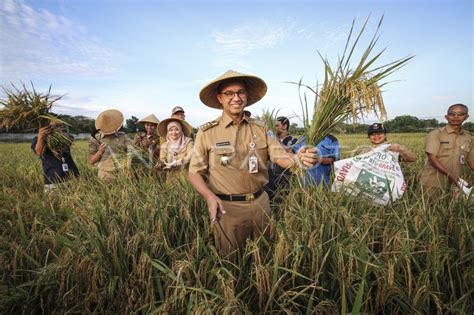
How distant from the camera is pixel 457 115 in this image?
375 cm

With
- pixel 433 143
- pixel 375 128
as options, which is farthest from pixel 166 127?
pixel 433 143

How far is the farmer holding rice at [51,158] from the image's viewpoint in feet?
12.3

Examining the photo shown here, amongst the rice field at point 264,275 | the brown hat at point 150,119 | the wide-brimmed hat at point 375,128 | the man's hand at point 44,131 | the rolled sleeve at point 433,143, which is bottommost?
the rice field at point 264,275

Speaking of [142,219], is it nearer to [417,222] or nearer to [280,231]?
[280,231]

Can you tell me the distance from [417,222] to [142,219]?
2477 millimetres

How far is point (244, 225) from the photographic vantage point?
2.28 metres

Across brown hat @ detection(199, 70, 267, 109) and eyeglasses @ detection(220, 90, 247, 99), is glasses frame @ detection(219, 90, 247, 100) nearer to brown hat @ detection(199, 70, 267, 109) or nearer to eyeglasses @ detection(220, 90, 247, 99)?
eyeglasses @ detection(220, 90, 247, 99)

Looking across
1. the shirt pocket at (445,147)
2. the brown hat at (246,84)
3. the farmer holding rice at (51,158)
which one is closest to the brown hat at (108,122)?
the farmer holding rice at (51,158)

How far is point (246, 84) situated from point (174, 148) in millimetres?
1821

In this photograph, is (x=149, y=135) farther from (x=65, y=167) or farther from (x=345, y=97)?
(x=345, y=97)

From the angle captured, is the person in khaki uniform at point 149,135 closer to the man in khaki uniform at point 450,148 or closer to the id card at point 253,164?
the id card at point 253,164

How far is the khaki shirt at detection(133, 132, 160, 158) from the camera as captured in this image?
435cm

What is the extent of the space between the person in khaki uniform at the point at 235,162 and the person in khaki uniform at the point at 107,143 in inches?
88.3

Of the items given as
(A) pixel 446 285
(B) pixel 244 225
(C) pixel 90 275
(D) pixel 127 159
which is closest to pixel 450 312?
(A) pixel 446 285
